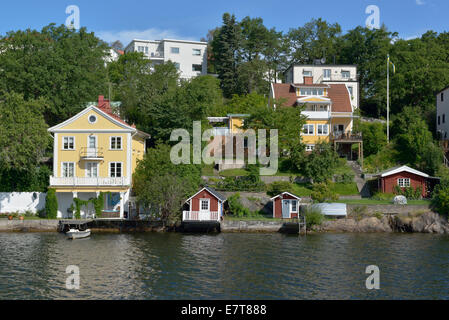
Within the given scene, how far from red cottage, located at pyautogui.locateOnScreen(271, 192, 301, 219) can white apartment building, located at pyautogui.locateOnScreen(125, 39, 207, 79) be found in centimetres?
4954

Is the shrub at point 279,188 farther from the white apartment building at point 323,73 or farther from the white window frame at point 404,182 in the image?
the white apartment building at point 323,73

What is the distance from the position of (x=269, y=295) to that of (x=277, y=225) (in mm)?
18057

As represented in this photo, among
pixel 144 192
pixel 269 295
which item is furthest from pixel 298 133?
pixel 269 295

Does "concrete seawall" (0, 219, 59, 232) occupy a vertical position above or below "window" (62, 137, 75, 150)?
below

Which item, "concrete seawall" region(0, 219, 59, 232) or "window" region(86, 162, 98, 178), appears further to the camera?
"window" region(86, 162, 98, 178)

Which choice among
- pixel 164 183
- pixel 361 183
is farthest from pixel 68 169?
pixel 361 183

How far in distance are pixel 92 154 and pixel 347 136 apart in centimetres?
3022

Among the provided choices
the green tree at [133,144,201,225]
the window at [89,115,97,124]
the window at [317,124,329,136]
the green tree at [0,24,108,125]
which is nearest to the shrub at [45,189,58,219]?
the green tree at [133,144,201,225]

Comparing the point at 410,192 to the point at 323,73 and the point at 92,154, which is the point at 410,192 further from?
the point at 323,73

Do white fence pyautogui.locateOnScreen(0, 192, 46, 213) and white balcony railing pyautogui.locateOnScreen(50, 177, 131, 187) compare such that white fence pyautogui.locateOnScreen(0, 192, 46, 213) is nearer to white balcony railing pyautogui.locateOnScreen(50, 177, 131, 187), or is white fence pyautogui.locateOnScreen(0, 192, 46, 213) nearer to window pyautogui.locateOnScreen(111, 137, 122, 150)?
white balcony railing pyautogui.locateOnScreen(50, 177, 131, 187)

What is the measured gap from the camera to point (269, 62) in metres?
83.4

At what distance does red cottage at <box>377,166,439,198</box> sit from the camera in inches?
1853

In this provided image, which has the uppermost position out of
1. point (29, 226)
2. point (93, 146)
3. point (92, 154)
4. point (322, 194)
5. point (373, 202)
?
point (93, 146)

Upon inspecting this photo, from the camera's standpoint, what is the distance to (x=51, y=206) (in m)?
42.5
